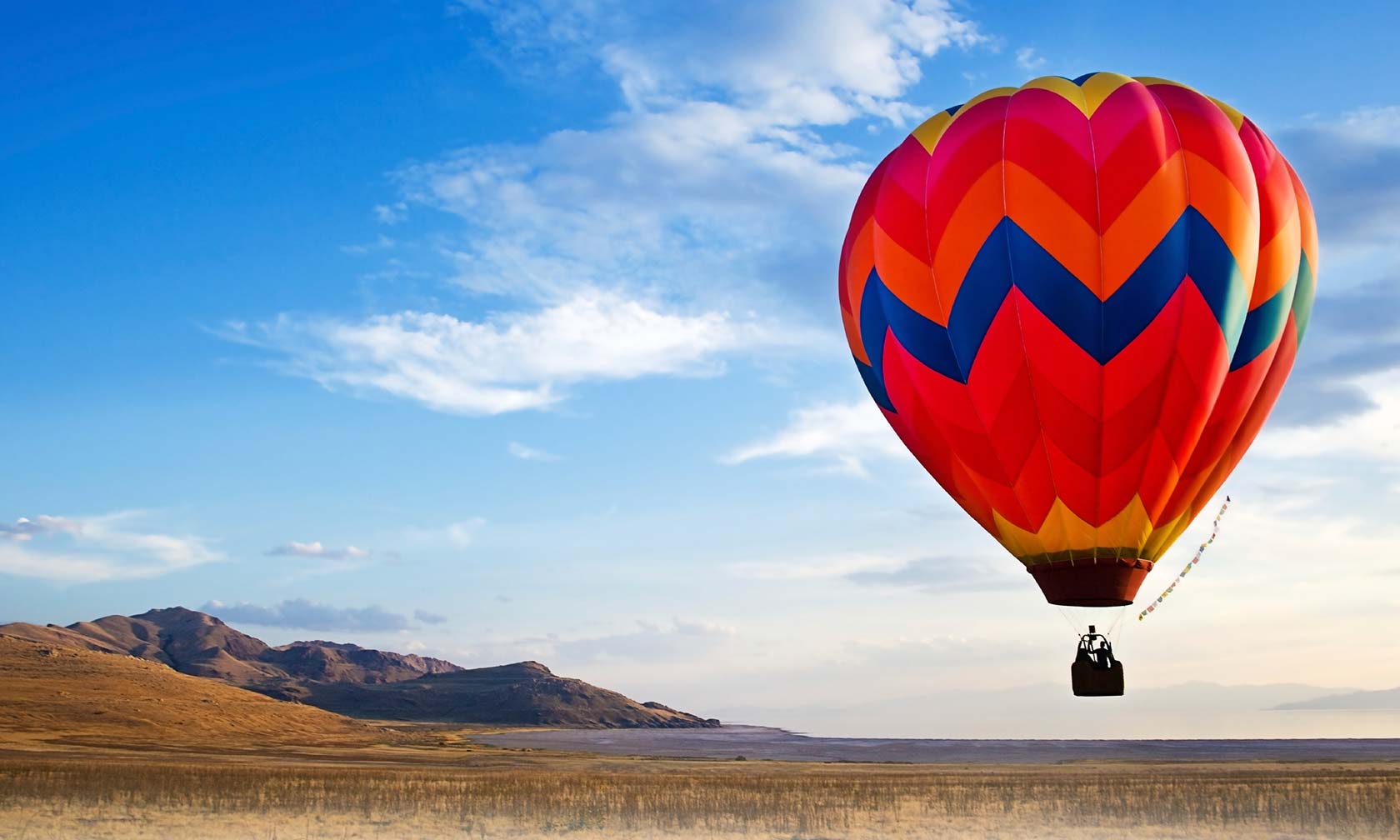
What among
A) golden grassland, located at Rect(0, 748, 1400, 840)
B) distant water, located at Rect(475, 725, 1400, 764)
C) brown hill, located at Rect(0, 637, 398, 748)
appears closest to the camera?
golden grassland, located at Rect(0, 748, 1400, 840)

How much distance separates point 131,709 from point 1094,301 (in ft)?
307

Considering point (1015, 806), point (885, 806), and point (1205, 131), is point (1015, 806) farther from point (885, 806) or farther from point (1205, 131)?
point (1205, 131)

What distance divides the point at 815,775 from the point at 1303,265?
40310mm

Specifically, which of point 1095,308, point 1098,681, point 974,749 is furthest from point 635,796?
point 974,749

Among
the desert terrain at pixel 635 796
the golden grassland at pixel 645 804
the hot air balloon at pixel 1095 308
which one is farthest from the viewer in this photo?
the desert terrain at pixel 635 796

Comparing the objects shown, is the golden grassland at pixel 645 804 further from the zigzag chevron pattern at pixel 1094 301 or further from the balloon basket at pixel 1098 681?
the zigzag chevron pattern at pixel 1094 301

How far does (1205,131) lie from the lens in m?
25.4

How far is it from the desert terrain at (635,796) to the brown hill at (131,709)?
163 inches

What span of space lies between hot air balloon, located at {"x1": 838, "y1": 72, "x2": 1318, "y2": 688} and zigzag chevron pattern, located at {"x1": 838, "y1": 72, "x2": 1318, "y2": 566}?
0.04 m

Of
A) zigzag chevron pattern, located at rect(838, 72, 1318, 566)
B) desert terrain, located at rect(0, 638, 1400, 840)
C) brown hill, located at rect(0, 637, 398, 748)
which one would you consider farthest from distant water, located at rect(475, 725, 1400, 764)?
zigzag chevron pattern, located at rect(838, 72, 1318, 566)

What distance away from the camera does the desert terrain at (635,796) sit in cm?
3133

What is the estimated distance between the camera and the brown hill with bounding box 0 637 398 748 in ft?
→ 284

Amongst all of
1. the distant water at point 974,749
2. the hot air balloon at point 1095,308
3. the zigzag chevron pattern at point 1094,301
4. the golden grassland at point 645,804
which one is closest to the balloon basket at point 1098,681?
the hot air balloon at point 1095,308

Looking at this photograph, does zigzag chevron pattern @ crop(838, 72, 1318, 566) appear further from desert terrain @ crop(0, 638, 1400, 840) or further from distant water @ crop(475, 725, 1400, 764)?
distant water @ crop(475, 725, 1400, 764)
